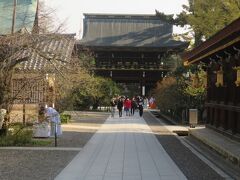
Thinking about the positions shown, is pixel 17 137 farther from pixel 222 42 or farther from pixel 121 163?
pixel 222 42

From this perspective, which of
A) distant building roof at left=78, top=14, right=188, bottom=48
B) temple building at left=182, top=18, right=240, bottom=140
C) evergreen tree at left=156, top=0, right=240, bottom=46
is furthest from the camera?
distant building roof at left=78, top=14, right=188, bottom=48

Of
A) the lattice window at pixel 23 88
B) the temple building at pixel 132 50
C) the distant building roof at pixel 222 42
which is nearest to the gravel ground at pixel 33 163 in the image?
the lattice window at pixel 23 88

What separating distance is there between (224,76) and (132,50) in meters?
45.9

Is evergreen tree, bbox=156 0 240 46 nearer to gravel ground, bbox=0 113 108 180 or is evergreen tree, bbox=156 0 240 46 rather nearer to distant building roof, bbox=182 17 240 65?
distant building roof, bbox=182 17 240 65

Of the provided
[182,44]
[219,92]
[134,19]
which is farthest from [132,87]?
[219,92]

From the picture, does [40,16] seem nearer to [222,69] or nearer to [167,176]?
[222,69]

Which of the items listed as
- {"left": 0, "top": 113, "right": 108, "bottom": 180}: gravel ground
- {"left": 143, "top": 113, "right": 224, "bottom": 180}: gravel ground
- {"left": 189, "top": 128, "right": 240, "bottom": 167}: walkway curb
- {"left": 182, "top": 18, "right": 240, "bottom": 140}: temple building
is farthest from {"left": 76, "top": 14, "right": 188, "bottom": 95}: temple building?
{"left": 0, "top": 113, "right": 108, "bottom": 180}: gravel ground

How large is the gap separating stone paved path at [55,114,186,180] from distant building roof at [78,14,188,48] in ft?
147

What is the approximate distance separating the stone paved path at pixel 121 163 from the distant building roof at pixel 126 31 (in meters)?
44.7

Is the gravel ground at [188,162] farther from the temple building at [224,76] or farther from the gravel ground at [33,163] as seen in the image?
the gravel ground at [33,163]

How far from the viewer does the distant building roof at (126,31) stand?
64438 millimetres

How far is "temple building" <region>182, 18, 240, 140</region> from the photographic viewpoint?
14.0 metres

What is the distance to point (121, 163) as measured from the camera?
13016 mm

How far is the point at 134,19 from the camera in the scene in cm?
7112
